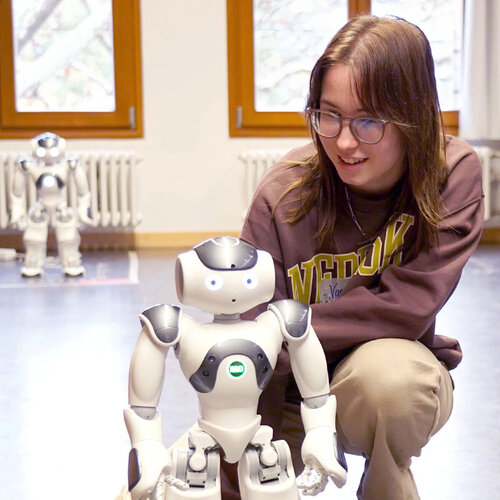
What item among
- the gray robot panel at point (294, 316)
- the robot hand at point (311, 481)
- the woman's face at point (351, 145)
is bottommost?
the robot hand at point (311, 481)

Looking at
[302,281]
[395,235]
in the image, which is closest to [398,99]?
[395,235]

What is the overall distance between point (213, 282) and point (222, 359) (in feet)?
0.37

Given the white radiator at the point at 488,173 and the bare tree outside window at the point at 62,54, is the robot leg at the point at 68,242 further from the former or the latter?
the white radiator at the point at 488,173

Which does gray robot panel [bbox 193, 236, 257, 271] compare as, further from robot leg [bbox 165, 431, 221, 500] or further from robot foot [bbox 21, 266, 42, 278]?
robot foot [bbox 21, 266, 42, 278]

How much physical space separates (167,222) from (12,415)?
3.40m

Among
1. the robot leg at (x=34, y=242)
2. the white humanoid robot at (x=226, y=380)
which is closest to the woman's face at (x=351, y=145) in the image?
the white humanoid robot at (x=226, y=380)

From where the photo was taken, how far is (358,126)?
5.07ft

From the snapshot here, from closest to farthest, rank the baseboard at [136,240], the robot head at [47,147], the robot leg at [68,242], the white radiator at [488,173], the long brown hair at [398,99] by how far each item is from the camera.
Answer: the long brown hair at [398,99] < the robot head at [47,147] < the robot leg at [68,242] < the white radiator at [488,173] < the baseboard at [136,240]

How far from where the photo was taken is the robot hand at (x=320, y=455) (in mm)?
1368

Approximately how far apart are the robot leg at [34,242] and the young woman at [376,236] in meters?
3.13

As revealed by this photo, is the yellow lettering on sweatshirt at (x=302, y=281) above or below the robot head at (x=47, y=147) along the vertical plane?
below

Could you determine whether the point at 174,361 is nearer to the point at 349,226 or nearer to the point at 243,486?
the point at 349,226

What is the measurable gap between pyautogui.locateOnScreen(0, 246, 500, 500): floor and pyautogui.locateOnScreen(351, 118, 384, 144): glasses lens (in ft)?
2.76

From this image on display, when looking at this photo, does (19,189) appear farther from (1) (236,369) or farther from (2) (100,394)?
(1) (236,369)
